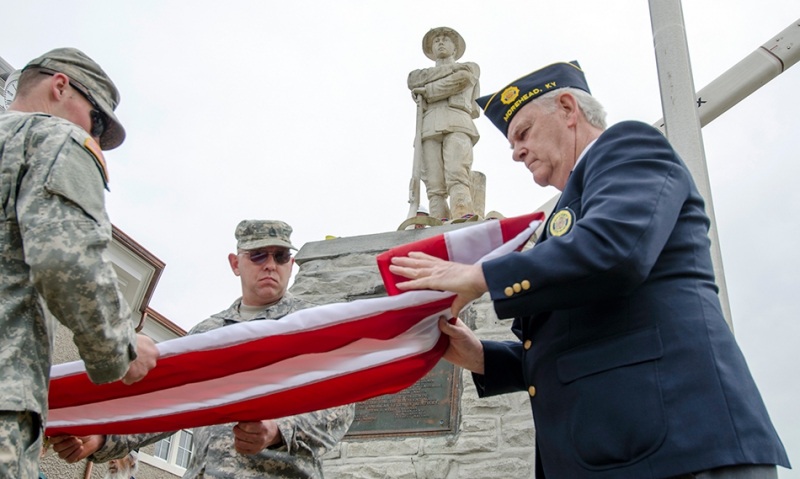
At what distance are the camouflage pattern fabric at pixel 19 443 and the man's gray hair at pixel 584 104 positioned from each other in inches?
70.6

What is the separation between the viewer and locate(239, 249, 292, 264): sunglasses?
11.0 feet

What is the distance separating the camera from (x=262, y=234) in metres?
3.46

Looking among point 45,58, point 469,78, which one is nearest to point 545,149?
point 45,58

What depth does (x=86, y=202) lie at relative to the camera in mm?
1852

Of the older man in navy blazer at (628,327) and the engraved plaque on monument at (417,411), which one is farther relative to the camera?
the engraved plaque on monument at (417,411)

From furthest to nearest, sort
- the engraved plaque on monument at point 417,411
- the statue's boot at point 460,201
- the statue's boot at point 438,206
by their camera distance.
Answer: the statue's boot at point 438,206, the statue's boot at point 460,201, the engraved plaque on monument at point 417,411

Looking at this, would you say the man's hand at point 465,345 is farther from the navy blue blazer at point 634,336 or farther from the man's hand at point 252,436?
the man's hand at point 252,436

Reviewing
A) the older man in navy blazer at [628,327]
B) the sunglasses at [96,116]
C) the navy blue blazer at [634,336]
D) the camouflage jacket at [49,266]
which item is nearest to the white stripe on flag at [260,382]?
the older man in navy blazer at [628,327]

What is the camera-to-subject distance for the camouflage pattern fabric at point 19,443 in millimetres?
1634

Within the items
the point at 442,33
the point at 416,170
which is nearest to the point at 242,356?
the point at 416,170

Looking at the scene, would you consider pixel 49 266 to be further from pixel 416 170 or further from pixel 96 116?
pixel 416 170

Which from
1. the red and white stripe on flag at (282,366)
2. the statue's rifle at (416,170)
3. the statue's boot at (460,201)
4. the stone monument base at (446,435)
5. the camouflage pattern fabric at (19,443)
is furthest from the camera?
the statue's rifle at (416,170)

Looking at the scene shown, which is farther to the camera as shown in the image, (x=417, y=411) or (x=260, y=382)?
(x=417, y=411)

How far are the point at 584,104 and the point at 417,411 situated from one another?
253 cm
